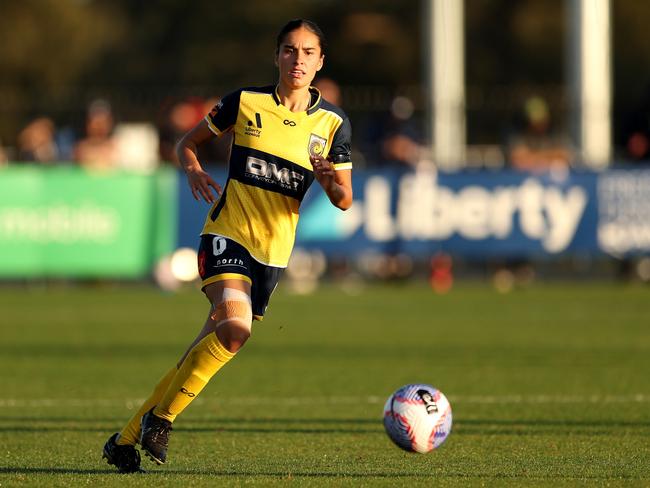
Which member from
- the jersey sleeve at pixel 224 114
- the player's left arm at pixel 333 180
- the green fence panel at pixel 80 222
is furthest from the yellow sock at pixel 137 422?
the green fence panel at pixel 80 222

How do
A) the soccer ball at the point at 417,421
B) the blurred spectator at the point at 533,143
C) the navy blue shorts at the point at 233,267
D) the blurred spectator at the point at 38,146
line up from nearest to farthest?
1. the navy blue shorts at the point at 233,267
2. the soccer ball at the point at 417,421
3. the blurred spectator at the point at 533,143
4. the blurred spectator at the point at 38,146

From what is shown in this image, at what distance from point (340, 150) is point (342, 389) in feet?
12.6

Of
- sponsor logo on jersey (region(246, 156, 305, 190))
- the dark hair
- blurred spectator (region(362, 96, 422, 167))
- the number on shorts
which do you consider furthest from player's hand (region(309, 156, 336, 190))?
blurred spectator (region(362, 96, 422, 167))

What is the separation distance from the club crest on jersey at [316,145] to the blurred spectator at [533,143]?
49.6ft

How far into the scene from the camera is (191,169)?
290 inches

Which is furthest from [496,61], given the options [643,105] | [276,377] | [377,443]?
[377,443]

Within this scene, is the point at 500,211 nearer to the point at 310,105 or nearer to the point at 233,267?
the point at 310,105

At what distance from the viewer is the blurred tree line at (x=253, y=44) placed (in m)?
51.9

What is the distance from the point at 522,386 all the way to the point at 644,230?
35.7 feet

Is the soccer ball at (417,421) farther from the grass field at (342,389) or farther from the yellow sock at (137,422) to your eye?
the yellow sock at (137,422)

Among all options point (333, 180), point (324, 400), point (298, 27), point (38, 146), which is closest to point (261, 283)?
point (333, 180)

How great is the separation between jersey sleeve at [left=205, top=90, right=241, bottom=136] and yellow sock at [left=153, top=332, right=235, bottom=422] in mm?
1092

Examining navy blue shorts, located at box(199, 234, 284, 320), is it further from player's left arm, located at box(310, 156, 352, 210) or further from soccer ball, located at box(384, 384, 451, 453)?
soccer ball, located at box(384, 384, 451, 453)

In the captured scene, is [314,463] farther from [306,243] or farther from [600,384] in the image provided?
[306,243]
